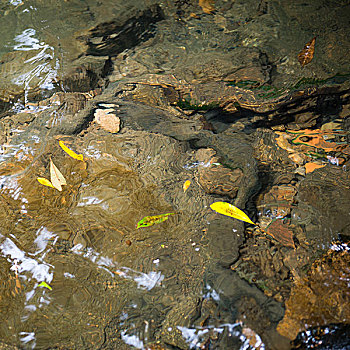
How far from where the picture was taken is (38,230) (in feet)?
6.40

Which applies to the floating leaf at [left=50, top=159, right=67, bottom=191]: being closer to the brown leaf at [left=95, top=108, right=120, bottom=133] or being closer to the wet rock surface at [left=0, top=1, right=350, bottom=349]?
the wet rock surface at [left=0, top=1, right=350, bottom=349]

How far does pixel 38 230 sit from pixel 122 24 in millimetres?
2103

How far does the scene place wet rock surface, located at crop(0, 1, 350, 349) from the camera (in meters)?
1.60

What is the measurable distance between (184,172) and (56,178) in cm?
94

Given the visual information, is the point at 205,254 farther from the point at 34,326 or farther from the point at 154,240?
the point at 34,326

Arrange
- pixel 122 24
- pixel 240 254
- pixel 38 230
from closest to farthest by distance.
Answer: pixel 240 254 < pixel 38 230 < pixel 122 24

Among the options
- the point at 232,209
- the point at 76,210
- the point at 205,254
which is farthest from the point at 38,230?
the point at 232,209

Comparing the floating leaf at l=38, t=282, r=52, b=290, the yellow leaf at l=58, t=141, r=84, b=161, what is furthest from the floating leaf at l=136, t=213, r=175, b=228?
the yellow leaf at l=58, t=141, r=84, b=161

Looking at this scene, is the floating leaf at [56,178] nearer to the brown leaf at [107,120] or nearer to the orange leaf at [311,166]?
the brown leaf at [107,120]

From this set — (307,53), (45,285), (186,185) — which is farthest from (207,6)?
(45,285)

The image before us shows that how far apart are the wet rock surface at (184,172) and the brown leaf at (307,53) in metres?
0.05

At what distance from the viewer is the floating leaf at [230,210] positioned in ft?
6.31

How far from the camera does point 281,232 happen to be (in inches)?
72.3

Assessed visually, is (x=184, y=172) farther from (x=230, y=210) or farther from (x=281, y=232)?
(x=281, y=232)
